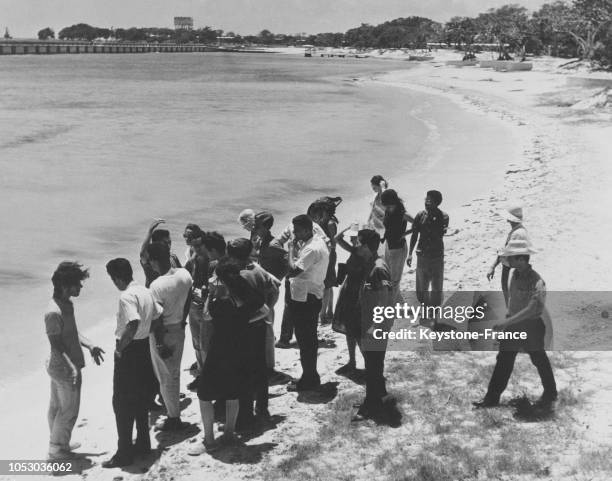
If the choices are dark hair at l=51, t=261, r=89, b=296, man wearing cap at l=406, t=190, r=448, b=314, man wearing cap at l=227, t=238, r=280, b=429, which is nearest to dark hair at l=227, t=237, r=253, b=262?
man wearing cap at l=227, t=238, r=280, b=429

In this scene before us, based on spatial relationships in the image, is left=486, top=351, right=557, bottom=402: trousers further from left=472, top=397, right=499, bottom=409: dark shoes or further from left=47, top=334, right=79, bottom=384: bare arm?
left=47, top=334, right=79, bottom=384: bare arm

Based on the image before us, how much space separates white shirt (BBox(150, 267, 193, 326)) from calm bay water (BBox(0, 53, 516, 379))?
3.66 m

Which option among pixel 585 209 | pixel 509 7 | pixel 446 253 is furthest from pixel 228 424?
pixel 509 7

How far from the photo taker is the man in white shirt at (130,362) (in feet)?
18.6

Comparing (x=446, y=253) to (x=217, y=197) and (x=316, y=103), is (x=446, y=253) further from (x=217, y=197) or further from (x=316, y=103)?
(x=316, y=103)

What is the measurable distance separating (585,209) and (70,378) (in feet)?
35.8

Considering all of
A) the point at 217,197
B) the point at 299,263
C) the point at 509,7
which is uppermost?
the point at 509,7

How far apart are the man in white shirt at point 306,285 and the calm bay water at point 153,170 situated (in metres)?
3.67

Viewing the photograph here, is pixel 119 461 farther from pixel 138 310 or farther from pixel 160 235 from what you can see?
pixel 160 235

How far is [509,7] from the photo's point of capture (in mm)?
138875

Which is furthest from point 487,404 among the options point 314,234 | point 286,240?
point 286,240

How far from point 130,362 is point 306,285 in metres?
1.80

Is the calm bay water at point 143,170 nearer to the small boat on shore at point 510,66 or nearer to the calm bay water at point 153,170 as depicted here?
the calm bay water at point 153,170

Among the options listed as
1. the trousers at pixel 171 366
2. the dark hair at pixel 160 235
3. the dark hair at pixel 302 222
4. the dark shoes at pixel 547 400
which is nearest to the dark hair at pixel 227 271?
the trousers at pixel 171 366
